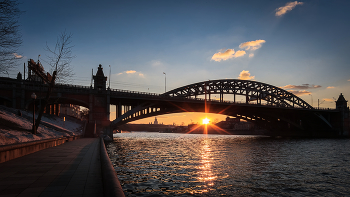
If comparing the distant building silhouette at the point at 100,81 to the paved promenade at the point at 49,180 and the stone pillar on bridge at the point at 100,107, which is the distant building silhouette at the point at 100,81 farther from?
the paved promenade at the point at 49,180

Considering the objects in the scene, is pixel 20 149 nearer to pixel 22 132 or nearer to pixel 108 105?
pixel 22 132

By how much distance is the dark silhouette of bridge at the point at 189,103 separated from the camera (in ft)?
167

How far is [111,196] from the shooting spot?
5715mm

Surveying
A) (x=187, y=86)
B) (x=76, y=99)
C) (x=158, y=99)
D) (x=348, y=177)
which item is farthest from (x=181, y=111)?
(x=348, y=177)

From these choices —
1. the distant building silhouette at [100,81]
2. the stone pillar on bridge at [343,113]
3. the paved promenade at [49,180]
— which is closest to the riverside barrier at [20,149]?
the paved promenade at [49,180]

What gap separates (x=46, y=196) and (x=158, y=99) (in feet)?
187

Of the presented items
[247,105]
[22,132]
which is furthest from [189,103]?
[22,132]

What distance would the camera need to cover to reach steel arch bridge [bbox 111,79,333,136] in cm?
7044

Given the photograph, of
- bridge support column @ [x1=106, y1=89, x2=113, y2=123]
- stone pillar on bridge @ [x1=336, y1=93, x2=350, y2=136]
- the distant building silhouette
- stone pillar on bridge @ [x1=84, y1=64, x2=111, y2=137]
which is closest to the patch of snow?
stone pillar on bridge @ [x1=84, y1=64, x2=111, y2=137]

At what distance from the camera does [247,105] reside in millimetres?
79000

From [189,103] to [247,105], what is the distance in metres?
21.2

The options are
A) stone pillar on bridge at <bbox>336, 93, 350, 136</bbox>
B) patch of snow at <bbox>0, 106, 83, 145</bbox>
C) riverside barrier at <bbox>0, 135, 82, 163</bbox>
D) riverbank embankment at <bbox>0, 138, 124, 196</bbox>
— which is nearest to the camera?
riverbank embankment at <bbox>0, 138, 124, 196</bbox>

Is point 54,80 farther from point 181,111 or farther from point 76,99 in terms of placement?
point 181,111

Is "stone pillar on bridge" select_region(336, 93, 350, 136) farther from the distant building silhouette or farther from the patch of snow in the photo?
the patch of snow
